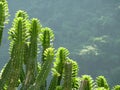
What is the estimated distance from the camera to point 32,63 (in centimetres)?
512

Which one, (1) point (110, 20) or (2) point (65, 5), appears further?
(2) point (65, 5)

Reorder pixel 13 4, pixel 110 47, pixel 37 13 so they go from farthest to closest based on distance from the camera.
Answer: pixel 13 4
pixel 37 13
pixel 110 47

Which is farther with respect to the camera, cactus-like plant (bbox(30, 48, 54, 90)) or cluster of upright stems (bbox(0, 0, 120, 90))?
cactus-like plant (bbox(30, 48, 54, 90))

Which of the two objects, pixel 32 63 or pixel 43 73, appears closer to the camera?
pixel 43 73

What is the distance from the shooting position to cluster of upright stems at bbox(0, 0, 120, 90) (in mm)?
4598

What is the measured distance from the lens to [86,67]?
8688 cm

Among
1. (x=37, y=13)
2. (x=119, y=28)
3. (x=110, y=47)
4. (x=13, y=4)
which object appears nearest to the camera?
(x=110, y=47)

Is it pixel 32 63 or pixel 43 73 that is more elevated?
pixel 32 63

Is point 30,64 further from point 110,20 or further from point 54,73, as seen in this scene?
point 110,20

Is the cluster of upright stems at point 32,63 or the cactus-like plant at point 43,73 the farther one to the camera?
the cactus-like plant at point 43,73

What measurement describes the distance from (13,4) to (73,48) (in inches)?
1925

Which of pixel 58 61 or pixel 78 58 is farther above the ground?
pixel 78 58

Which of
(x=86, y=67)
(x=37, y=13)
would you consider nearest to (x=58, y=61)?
(x=86, y=67)

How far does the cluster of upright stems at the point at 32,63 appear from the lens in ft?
15.1
